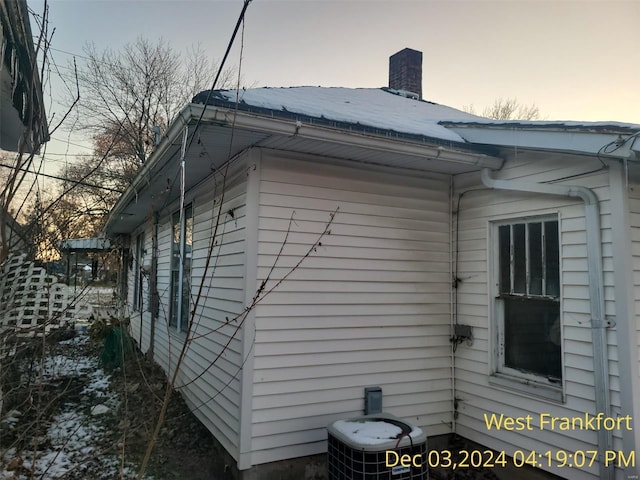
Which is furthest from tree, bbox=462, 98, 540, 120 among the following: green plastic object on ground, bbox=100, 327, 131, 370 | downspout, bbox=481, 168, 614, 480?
downspout, bbox=481, 168, 614, 480

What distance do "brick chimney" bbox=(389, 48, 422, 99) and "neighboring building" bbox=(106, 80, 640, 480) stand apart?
15.1 ft

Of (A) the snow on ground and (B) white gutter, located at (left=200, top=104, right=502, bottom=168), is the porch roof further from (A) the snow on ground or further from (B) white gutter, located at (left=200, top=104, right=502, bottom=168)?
(A) the snow on ground

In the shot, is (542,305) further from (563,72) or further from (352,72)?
(563,72)

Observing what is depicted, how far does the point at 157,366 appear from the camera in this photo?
844 cm

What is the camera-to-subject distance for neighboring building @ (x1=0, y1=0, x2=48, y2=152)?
2.42 m

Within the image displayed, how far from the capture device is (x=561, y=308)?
3713 mm

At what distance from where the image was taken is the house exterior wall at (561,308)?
347 cm

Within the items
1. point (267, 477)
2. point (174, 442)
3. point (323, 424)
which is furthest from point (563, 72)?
point (174, 442)

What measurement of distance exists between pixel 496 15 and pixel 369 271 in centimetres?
468

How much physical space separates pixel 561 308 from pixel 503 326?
710 mm

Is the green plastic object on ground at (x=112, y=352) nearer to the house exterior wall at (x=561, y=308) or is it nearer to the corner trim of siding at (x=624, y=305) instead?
the house exterior wall at (x=561, y=308)

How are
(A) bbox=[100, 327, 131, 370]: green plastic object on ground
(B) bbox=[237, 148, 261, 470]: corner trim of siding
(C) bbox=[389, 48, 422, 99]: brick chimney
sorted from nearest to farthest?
1. (B) bbox=[237, 148, 261, 470]: corner trim of siding
2. (A) bbox=[100, 327, 131, 370]: green plastic object on ground
3. (C) bbox=[389, 48, 422, 99]: brick chimney

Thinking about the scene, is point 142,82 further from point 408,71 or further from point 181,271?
point 181,271

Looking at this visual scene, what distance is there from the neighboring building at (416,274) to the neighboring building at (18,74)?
1007mm
